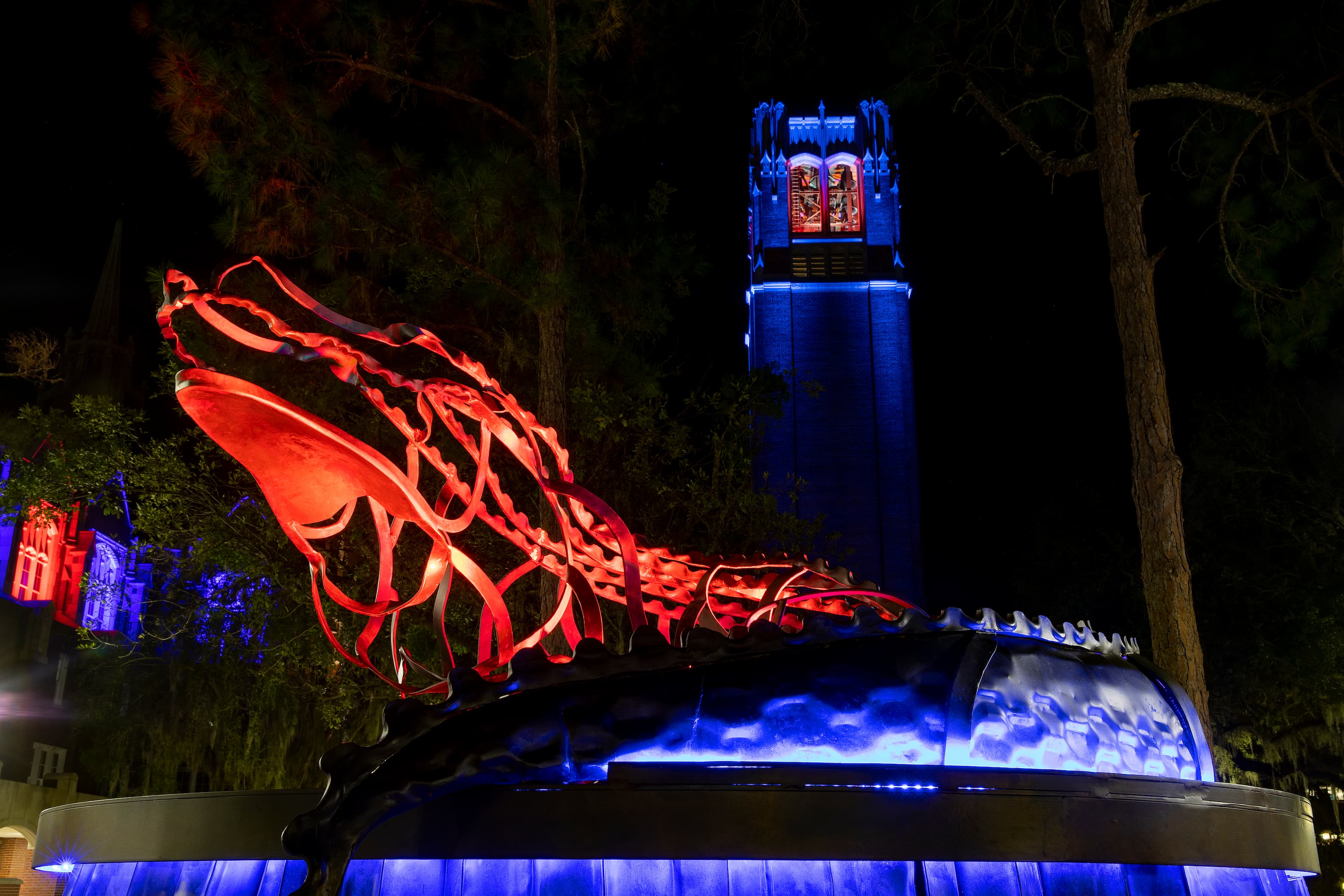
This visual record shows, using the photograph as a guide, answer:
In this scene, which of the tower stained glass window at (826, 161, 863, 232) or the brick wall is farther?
the tower stained glass window at (826, 161, 863, 232)

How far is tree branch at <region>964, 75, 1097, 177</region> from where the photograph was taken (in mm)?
9516

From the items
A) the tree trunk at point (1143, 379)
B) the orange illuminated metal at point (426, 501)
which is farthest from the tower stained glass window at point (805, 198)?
the orange illuminated metal at point (426, 501)

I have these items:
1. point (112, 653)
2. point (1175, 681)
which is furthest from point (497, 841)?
point (112, 653)

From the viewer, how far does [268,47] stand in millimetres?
10312

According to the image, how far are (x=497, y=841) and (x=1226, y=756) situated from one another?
18059 mm

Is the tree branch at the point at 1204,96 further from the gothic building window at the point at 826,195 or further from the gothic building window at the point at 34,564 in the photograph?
the gothic building window at the point at 826,195

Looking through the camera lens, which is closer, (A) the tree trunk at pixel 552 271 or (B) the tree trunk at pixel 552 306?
(B) the tree trunk at pixel 552 306

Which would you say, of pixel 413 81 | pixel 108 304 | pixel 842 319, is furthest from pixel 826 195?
pixel 413 81

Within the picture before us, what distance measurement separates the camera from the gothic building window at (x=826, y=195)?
45.0 m

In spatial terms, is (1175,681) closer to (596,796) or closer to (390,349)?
(596,796)

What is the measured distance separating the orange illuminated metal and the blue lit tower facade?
36075 mm

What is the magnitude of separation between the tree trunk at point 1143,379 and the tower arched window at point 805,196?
36.1m

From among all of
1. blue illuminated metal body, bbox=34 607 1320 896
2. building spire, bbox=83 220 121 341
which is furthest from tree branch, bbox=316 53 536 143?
building spire, bbox=83 220 121 341

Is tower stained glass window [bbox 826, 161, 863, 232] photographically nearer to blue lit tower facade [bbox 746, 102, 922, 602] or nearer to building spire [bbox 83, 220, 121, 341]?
blue lit tower facade [bbox 746, 102, 922, 602]
